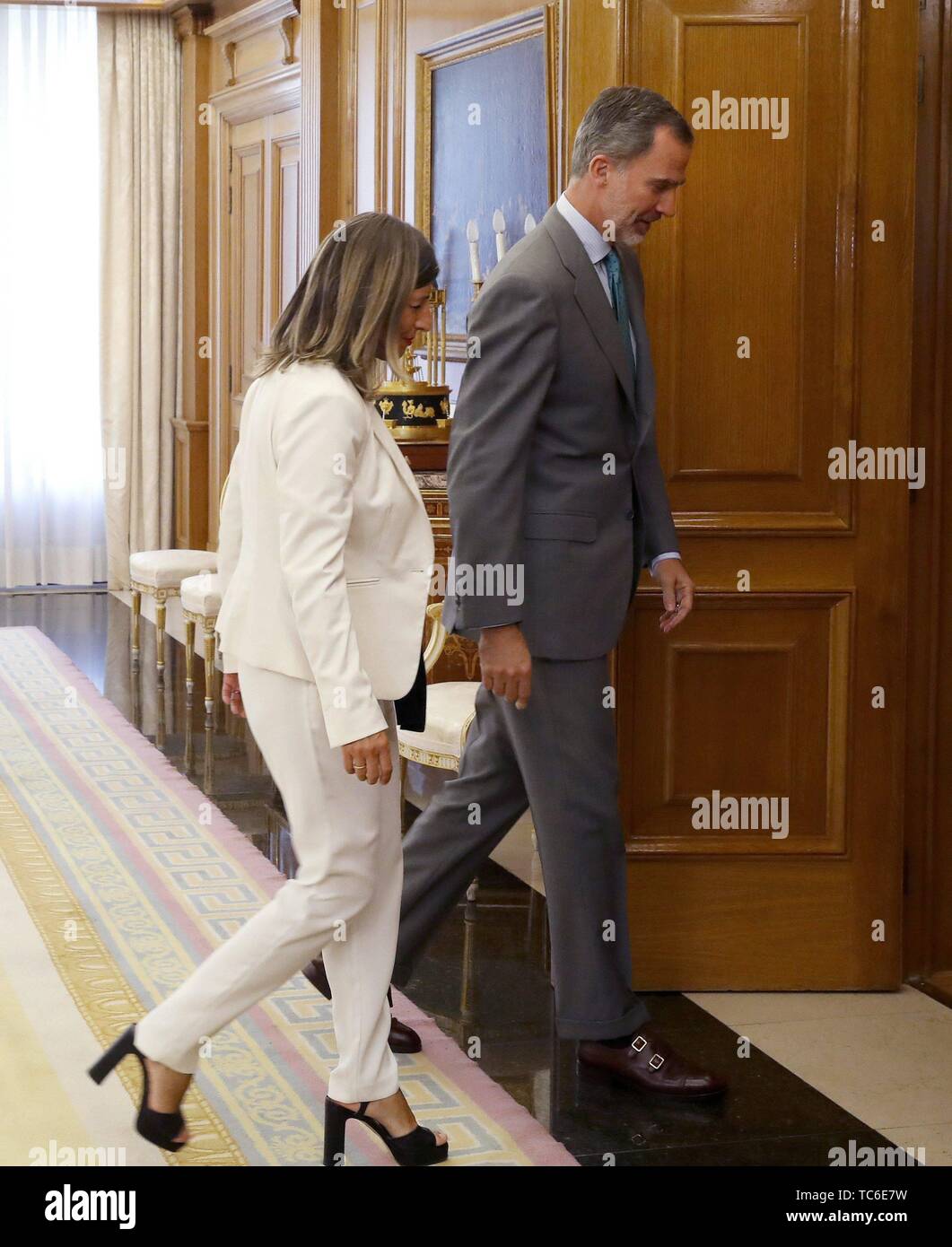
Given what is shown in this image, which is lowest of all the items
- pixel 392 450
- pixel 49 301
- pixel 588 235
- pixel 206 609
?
pixel 206 609

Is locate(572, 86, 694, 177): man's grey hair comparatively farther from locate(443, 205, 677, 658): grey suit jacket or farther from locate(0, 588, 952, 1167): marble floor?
locate(0, 588, 952, 1167): marble floor

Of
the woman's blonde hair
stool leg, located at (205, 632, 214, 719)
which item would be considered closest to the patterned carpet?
stool leg, located at (205, 632, 214, 719)

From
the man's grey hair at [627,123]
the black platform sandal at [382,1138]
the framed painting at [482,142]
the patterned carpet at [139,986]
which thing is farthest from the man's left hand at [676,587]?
the framed painting at [482,142]

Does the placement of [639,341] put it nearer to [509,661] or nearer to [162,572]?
[509,661]

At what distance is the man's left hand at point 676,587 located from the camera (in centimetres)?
330

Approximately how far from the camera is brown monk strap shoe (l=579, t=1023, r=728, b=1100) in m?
3.10

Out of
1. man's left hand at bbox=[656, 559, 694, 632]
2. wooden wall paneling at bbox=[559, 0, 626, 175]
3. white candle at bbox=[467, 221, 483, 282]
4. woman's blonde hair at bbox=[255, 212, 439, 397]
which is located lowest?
man's left hand at bbox=[656, 559, 694, 632]

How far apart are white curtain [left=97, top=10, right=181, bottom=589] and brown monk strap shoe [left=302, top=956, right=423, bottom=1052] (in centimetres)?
683

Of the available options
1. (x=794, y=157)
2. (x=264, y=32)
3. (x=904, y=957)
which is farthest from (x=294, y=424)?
(x=264, y=32)

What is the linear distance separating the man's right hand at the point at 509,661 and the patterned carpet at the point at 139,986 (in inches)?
30.7

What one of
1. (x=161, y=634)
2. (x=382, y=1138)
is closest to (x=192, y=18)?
(x=161, y=634)

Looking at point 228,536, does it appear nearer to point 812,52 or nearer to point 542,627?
point 542,627

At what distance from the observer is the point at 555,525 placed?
3.08m

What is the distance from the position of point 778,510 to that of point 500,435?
2.97ft
